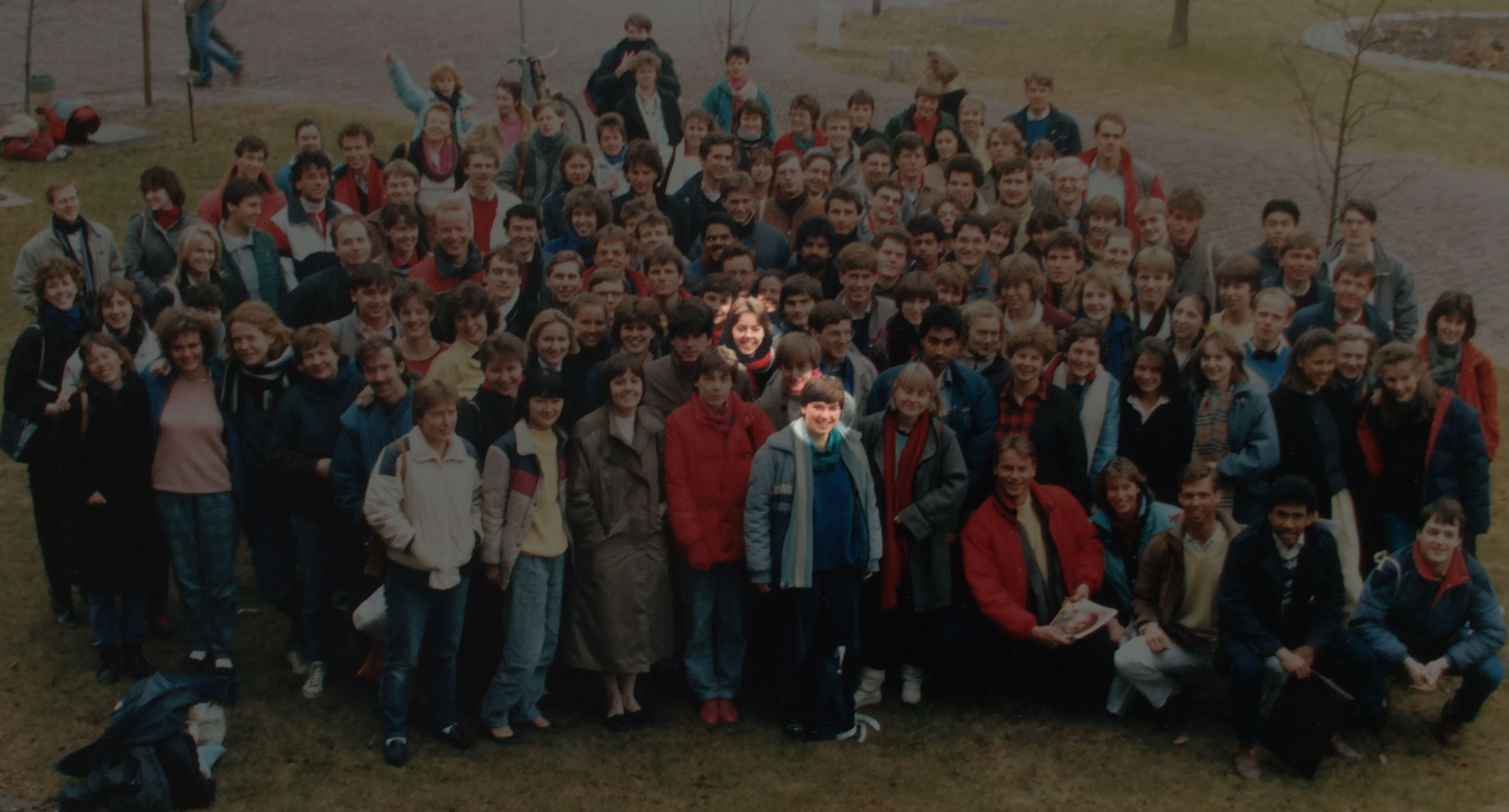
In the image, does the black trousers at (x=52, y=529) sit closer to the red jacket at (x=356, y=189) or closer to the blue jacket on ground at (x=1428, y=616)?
Answer: the red jacket at (x=356, y=189)

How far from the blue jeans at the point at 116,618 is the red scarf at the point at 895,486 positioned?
3.91m

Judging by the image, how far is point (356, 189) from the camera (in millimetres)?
10633

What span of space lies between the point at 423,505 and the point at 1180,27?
21.3m

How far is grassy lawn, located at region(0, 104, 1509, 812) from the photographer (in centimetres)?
689

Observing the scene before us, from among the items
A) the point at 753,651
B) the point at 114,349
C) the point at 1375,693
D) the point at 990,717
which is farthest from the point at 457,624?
the point at 1375,693

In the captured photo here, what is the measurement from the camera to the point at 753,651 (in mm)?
8102

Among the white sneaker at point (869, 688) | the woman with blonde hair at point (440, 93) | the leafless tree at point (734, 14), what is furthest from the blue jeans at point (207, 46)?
the white sneaker at point (869, 688)

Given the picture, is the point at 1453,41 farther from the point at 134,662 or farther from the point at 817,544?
the point at 134,662

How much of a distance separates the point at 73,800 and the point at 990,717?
4.45 m

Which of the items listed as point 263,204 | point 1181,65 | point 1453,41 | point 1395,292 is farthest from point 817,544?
point 1453,41

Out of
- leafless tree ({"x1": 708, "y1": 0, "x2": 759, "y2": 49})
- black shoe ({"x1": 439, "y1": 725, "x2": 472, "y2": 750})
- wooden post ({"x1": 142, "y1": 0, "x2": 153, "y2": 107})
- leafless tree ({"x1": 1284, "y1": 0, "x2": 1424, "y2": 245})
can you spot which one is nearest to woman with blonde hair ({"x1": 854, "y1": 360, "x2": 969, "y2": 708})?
black shoe ({"x1": 439, "y1": 725, "x2": 472, "y2": 750})

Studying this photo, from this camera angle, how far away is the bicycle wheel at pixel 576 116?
1405 centimetres

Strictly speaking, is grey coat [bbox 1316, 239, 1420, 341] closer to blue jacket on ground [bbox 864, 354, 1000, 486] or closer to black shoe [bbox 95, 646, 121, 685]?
blue jacket on ground [bbox 864, 354, 1000, 486]

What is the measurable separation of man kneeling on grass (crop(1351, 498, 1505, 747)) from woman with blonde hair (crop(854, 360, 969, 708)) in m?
2.11
